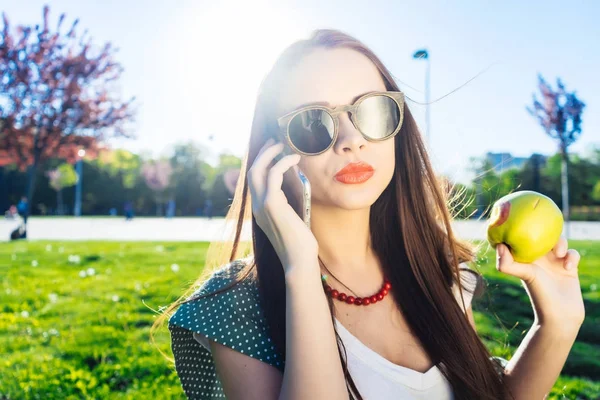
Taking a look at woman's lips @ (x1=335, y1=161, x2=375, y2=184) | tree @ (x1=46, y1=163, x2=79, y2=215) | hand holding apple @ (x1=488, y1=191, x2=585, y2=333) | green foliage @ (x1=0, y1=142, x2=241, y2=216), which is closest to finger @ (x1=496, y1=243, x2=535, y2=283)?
hand holding apple @ (x1=488, y1=191, x2=585, y2=333)

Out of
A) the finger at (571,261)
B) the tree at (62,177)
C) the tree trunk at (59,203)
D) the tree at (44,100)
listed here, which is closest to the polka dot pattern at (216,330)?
the finger at (571,261)

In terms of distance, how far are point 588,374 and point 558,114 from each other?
69.5ft

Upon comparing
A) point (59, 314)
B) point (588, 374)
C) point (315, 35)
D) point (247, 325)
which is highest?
point (315, 35)

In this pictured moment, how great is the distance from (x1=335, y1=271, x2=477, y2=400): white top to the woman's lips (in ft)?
1.75

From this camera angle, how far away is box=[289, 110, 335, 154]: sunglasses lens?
1.83 metres

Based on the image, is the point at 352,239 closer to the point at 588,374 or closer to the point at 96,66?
the point at 588,374

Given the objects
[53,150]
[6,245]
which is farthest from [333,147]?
[53,150]

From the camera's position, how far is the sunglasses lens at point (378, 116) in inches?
73.6

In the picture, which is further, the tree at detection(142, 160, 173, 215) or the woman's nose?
the tree at detection(142, 160, 173, 215)

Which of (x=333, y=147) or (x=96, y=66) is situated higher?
(x=96, y=66)

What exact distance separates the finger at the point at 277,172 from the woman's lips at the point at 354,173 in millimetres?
204

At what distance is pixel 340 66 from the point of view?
1.92 m

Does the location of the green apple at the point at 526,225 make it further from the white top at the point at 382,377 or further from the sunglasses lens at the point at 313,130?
the sunglasses lens at the point at 313,130

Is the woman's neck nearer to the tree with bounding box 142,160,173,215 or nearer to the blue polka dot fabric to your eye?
the blue polka dot fabric
